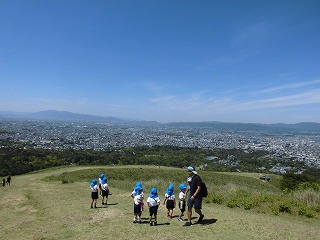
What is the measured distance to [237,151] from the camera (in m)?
123

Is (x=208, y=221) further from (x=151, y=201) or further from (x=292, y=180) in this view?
(x=292, y=180)

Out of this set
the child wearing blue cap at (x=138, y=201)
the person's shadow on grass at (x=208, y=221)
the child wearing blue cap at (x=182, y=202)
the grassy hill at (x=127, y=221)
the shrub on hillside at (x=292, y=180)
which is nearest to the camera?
the grassy hill at (x=127, y=221)

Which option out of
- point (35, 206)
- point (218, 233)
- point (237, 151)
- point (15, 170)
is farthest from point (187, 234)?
point (237, 151)

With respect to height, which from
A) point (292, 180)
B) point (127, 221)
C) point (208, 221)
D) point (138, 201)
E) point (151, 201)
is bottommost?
point (292, 180)

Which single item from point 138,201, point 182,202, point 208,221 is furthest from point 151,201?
Answer: point 208,221

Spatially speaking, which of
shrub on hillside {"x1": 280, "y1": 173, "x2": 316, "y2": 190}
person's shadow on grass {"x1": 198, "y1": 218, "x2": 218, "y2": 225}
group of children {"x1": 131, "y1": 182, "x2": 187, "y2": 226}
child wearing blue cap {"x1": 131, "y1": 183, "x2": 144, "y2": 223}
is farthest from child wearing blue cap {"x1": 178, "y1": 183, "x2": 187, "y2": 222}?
shrub on hillside {"x1": 280, "y1": 173, "x2": 316, "y2": 190}

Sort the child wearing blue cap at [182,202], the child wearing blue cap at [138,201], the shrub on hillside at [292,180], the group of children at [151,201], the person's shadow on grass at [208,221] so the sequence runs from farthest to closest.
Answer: the shrub on hillside at [292,180] < the child wearing blue cap at [182,202] < the child wearing blue cap at [138,201] < the person's shadow on grass at [208,221] < the group of children at [151,201]

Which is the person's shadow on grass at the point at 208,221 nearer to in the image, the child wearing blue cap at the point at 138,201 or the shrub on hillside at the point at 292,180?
the child wearing blue cap at the point at 138,201

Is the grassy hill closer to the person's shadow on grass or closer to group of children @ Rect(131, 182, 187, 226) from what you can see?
the person's shadow on grass

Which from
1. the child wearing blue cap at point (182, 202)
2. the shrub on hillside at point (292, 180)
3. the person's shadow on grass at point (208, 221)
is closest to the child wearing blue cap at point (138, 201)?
the child wearing blue cap at point (182, 202)

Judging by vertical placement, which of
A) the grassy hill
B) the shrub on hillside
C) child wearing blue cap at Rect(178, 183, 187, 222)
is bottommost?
the shrub on hillside

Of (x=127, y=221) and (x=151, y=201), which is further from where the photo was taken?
(x=127, y=221)

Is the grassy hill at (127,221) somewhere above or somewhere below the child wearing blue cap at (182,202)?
below

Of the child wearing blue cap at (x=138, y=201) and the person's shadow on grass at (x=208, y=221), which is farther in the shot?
the child wearing blue cap at (x=138, y=201)
